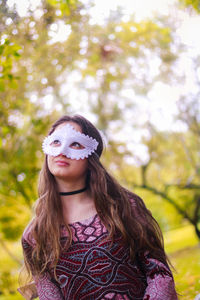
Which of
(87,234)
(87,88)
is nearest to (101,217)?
(87,234)

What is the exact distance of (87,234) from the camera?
73.9 inches

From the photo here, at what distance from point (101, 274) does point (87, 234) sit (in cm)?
25

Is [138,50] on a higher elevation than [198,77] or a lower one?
higher

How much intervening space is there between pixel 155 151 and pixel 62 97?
4255 millimetres

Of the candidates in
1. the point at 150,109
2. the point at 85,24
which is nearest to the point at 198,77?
the point at 150,109

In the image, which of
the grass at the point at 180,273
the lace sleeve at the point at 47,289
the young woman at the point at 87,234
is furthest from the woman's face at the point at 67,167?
the grass at the point at 180,273

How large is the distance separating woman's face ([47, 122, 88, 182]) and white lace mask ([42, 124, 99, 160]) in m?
0.03

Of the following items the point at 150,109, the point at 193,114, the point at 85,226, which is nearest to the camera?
the point at 85,226

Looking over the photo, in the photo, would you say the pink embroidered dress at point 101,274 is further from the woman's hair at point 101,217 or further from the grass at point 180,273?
the grass at point 180,273

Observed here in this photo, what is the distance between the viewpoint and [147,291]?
5.69 feet

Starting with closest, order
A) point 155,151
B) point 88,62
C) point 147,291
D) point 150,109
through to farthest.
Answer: point 147,291 → point 88,62 → point 150,109 → point 155,151

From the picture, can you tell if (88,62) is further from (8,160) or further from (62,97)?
(8,160)

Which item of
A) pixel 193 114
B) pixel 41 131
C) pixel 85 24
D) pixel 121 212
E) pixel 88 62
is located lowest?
pixel 193 114

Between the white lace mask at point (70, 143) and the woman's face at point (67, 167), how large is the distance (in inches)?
1.0
